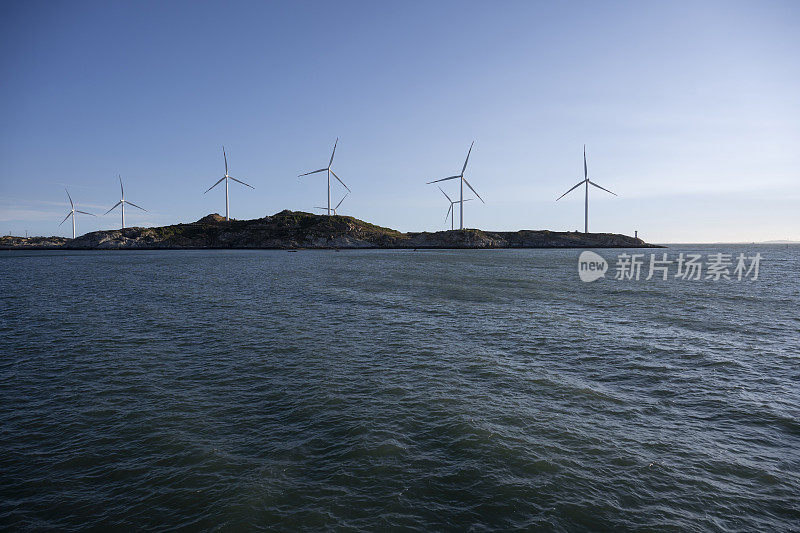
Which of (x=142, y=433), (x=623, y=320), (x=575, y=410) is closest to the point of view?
(x=142, y=433)

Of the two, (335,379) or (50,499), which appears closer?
(50,499)

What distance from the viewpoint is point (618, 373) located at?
20.6m

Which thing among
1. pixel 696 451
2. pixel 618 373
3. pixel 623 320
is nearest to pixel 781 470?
pixel 696 451

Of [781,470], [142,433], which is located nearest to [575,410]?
[781,470]

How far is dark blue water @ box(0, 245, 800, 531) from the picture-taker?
10.1 metres

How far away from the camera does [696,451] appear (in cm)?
1304

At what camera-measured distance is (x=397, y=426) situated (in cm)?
1443

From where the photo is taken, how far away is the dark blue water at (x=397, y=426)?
1013 cm

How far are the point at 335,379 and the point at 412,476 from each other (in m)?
8.66

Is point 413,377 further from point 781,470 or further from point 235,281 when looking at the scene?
point 235,281

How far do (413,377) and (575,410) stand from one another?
7.22 metres

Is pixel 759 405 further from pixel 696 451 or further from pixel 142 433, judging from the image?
pixel 142 433

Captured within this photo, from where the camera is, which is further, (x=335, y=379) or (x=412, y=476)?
(x=335, y=379)

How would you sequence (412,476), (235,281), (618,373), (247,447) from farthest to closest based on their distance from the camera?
(235,281), (618,373), (247,447), (412,476)
